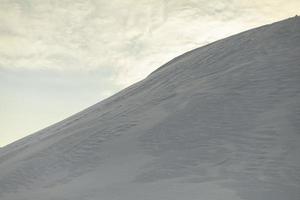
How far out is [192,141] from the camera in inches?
368

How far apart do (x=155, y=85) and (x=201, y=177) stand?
6.58 meters

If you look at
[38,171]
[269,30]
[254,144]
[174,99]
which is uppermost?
[269,30]

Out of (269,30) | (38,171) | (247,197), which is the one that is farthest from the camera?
(269,30)

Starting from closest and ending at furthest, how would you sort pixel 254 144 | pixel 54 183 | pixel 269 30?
Answer: pixel 254 144, pixel 54 183, pixel 269 30

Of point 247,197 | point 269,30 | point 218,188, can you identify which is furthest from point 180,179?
point 269,30

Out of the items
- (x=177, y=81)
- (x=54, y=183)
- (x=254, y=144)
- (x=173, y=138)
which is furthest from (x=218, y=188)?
(x=177, y=81)

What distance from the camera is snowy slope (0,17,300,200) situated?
752cm

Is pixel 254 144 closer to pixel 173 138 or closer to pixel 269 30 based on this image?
pixel 173 138

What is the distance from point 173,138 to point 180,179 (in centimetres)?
194

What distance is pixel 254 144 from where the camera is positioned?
A: 8484mm

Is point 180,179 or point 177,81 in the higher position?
point 177,81

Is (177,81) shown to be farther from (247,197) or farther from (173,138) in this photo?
(247,197)

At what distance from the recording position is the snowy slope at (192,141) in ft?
24.7

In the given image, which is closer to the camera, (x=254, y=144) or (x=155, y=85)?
(x=254, y=144)
